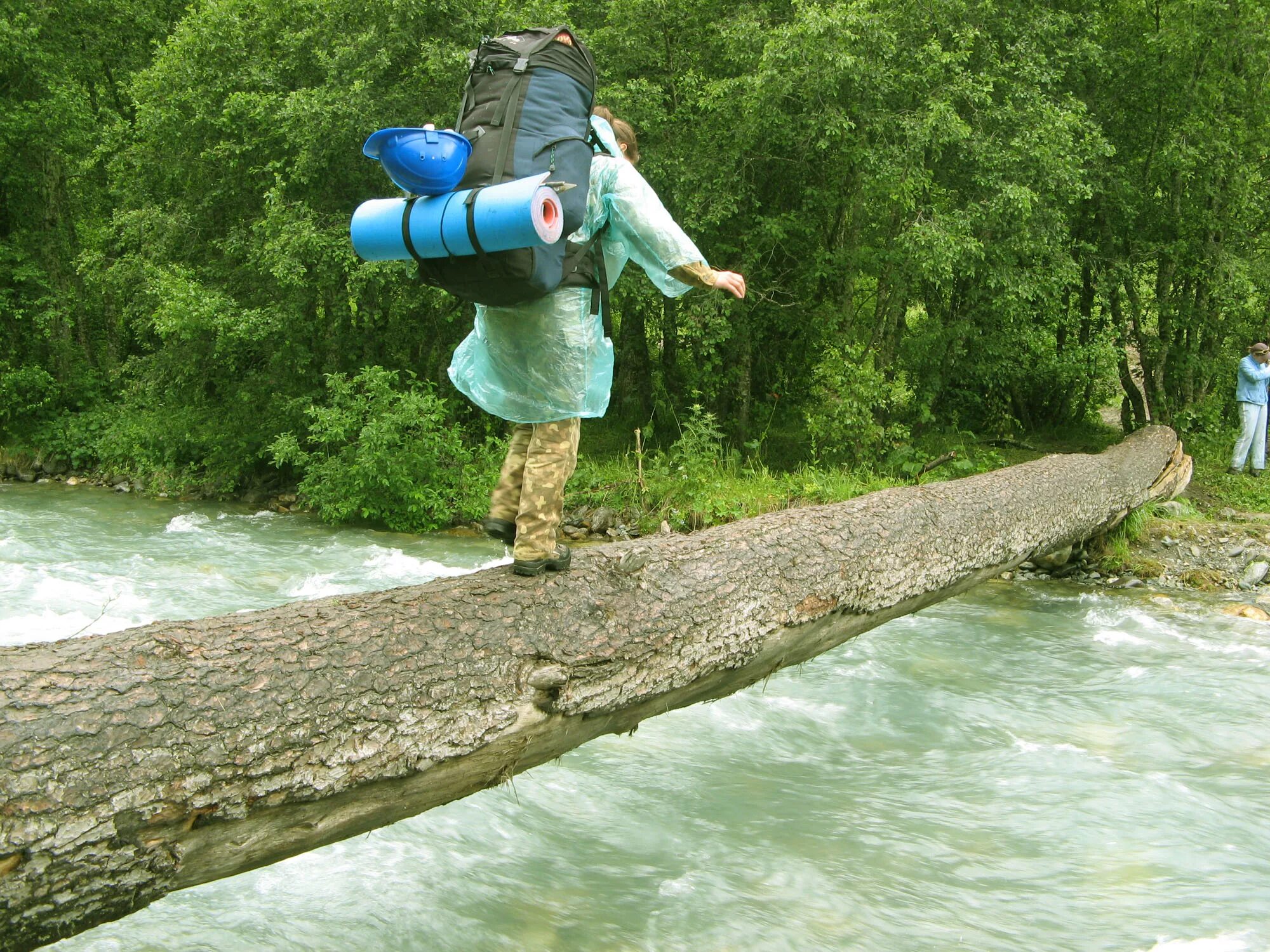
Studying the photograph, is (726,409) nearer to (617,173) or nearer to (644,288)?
(644,288)

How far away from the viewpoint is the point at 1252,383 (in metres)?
12.9

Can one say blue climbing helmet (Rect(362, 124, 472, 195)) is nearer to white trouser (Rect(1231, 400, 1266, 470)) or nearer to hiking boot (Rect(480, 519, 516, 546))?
hiking boot (Rect(480, 519, 516, 546))

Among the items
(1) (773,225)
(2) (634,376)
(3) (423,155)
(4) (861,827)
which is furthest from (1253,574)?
(3) (423,155)

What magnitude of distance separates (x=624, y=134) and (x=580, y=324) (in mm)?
829

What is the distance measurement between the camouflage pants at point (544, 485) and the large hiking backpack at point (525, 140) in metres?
0.58

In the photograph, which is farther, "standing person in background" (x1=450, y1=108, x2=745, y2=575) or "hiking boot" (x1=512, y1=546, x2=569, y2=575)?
"hiking boot" (x1=512, y1=546, x2=569, y2=575)

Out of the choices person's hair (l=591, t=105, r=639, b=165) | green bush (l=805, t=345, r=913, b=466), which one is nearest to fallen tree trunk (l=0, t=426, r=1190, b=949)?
person's hair (l=591, t=105, r=639, b=165)

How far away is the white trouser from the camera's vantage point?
13164mm

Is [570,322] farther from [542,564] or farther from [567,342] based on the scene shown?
[542,564]

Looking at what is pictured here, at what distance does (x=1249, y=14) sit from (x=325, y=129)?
11379 millimetres

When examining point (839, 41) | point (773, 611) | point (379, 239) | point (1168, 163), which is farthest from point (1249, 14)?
point (379, 239)

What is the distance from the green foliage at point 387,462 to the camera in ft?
39.8

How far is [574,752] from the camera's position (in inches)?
219

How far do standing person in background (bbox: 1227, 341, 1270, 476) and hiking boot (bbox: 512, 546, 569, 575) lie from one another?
40.5 ft
